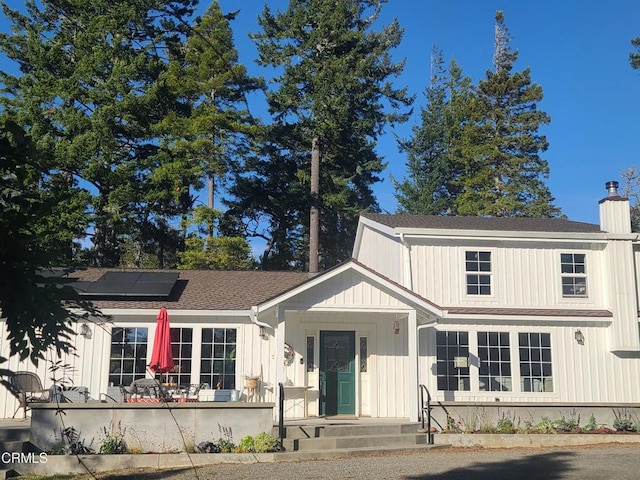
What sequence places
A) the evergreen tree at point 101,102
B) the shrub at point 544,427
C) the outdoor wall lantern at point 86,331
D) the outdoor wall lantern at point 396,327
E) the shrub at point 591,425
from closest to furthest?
the shrub at point 544,427
the shrub at point 591,425
the outdoor wall lantern at point 396,327
the outdoor wall lantern at point 86,331
the evergreen tree at point 101,102

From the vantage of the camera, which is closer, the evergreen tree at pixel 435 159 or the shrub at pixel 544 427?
the shrub at pixel 544 427

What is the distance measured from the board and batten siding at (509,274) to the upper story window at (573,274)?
0.11 m

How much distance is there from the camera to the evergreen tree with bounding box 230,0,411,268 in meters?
31.1

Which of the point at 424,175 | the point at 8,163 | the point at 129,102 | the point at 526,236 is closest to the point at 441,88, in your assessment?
the point at 424,175

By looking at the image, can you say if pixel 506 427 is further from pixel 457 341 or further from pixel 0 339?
pixel 0 339

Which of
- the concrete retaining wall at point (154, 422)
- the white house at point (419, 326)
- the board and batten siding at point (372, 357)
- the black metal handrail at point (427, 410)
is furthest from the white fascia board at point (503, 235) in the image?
the concrete retaining wall at point (154, 422)

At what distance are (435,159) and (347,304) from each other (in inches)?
1146

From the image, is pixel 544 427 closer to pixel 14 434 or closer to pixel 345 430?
pixel 345 430

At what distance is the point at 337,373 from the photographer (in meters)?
15.8

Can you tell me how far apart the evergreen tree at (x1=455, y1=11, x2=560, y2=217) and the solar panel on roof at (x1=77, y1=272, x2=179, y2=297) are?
2368 centimetres

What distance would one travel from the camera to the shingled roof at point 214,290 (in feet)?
52.2

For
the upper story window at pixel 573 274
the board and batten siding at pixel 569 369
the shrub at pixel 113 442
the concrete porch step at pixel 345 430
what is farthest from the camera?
the upper story window at pixel 573 274

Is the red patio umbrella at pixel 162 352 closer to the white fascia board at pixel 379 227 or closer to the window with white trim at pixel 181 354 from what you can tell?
the window with white trim at pixel 181 354

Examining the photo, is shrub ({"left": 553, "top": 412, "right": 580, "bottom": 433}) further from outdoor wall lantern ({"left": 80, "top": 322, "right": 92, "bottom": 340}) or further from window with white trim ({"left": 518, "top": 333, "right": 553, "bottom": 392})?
outdoor wall lantern ({"left": 80, "top": 322, "right": 92, "bottom": 340})
